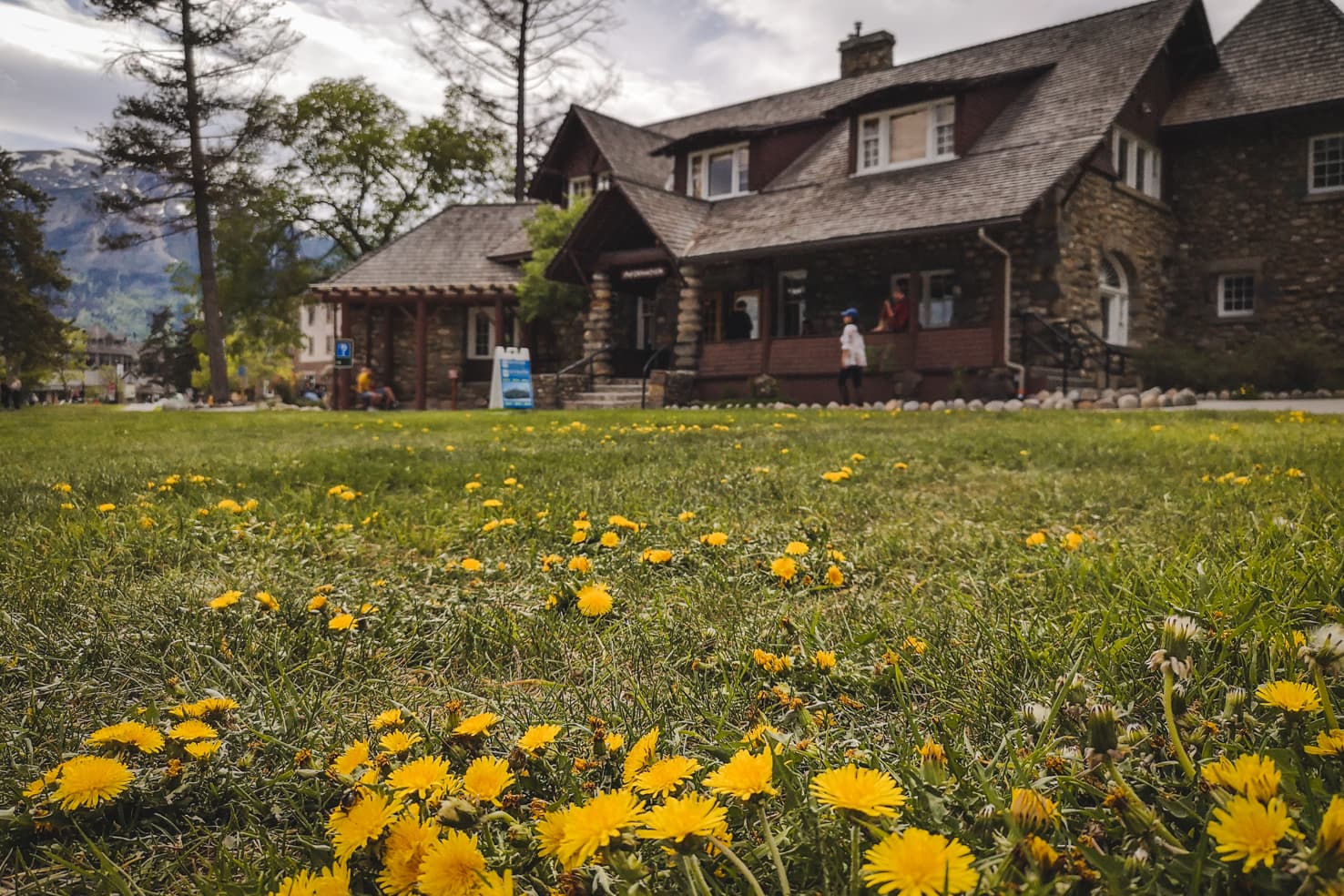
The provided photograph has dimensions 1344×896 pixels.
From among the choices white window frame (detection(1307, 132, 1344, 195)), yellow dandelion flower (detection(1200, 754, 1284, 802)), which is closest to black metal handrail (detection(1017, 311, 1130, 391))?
Answer: white window frame (detection(1307, 132, 1344, 195))

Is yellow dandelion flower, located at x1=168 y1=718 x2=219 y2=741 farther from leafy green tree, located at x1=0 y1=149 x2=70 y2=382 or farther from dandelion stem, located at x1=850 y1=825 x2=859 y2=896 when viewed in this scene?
leafy green tree, located at x1=0 y1=149 x2=70 y2=382

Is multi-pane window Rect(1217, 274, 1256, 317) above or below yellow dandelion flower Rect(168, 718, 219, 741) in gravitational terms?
above

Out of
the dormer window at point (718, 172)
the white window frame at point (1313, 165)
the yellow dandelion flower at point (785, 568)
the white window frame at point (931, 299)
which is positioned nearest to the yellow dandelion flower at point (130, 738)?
the yellow dandelion flower at point (785, 568)

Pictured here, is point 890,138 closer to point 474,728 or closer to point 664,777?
point 474,728

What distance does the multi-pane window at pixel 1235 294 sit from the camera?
19.3m

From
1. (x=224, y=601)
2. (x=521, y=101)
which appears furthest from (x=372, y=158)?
(x=224, y=601)

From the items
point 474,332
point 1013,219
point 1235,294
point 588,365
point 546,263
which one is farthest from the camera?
point 474,332

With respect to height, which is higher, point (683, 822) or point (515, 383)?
point (515, 383)

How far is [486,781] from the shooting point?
3.55 ft

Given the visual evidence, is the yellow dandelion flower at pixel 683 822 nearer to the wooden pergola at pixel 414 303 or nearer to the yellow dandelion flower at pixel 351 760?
the yellow dandelion flower at pixel 351 760

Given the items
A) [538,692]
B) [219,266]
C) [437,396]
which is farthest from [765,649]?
[219,266]

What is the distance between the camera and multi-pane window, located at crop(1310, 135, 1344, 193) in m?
18.1

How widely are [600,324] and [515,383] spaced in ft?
9.42

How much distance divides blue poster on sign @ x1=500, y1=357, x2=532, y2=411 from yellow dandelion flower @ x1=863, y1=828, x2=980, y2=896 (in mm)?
18766
